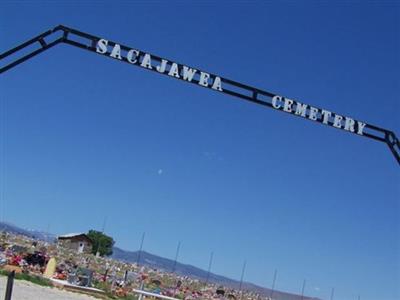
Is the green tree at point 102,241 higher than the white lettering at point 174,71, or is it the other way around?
the green tree at point 102,241

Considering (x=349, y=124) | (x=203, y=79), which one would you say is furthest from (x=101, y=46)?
(x=349, y=124)

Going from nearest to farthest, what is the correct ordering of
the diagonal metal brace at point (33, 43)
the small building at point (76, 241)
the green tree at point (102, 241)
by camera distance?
the diagonal metal brace at point (33, 43)
the small building at point (76, 241)
the green tree at point (102, 241)

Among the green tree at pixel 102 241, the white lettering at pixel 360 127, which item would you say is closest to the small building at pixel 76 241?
the green tree at pixel 102 241

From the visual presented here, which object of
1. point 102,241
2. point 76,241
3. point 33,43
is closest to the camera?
point 33,43

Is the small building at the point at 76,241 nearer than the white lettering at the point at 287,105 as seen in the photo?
No

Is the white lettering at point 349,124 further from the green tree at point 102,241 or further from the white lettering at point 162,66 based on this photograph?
the green tree at point 102,241

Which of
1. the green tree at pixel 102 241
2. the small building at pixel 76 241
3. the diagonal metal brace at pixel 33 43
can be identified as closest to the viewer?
the diagonal metal brace at pixel 33 43

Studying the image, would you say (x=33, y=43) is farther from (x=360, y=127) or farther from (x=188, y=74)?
(x=360, y=127)

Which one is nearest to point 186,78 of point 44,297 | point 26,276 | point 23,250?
point 44,297

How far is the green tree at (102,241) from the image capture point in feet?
279

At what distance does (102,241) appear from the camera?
8750 centimetres

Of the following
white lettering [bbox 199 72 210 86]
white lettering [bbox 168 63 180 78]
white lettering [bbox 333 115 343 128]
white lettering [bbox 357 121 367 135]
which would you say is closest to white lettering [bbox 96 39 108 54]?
white lettering [bbox 168 63 180 78]

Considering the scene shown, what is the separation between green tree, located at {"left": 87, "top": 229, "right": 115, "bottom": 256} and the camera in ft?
279

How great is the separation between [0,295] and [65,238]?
62.3 meters
